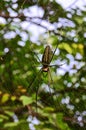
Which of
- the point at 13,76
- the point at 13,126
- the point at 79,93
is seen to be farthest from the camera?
the point at 13,76

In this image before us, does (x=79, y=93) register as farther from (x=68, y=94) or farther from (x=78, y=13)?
(x=78, y=13)

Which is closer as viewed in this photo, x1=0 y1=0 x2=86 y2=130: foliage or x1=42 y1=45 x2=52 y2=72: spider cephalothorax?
x1=42 y1=45 x2=52 y2=72: spider cephalothorax

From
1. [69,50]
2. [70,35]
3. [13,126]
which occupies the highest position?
[70,35]

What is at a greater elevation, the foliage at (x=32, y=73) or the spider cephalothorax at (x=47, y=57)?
the foliage at (x=32, y=73)

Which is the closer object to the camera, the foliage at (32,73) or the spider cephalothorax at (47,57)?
the spider cephalothorax at (47,57)

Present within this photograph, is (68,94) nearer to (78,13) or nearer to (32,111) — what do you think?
(32,111)

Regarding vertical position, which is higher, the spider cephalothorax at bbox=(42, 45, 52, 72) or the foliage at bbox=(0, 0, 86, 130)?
the foliage at bbox=(0, 0, 86, 130)

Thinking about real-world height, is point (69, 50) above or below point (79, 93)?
above

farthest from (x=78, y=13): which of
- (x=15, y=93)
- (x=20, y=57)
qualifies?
(x=15, y=93)

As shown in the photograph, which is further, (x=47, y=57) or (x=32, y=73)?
(x=32, y=73)

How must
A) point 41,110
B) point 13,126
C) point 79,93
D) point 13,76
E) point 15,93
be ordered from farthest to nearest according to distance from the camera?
1. point 13,76
2. point 15,93
3. point 79,93
4. point 41,110
5. point 13,126

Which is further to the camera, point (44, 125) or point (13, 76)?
point (13, 76)
